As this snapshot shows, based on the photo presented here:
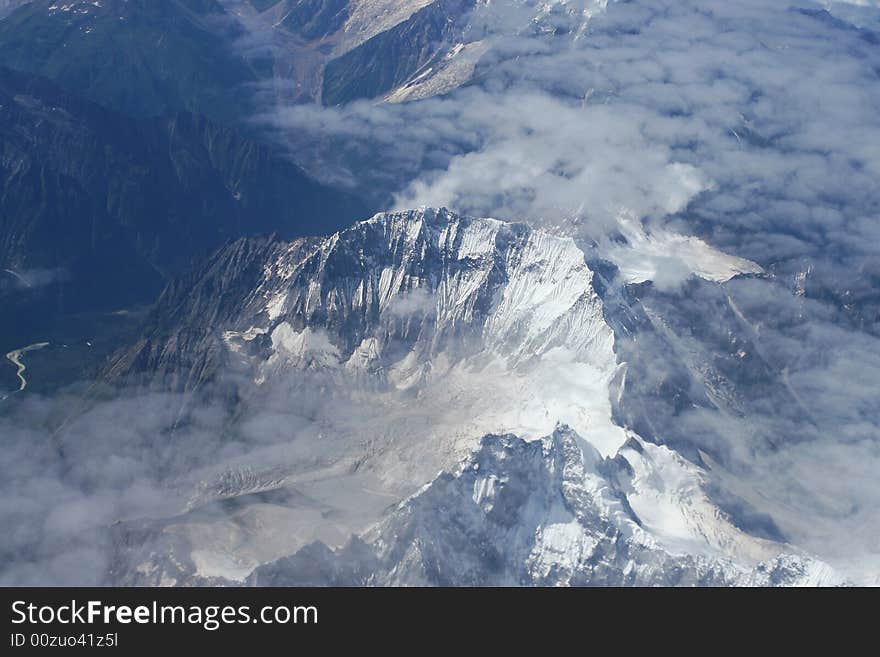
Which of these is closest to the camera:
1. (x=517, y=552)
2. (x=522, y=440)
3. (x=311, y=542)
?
(x=311, y=542)

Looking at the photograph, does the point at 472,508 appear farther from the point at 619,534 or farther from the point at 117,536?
the point at 117,536
